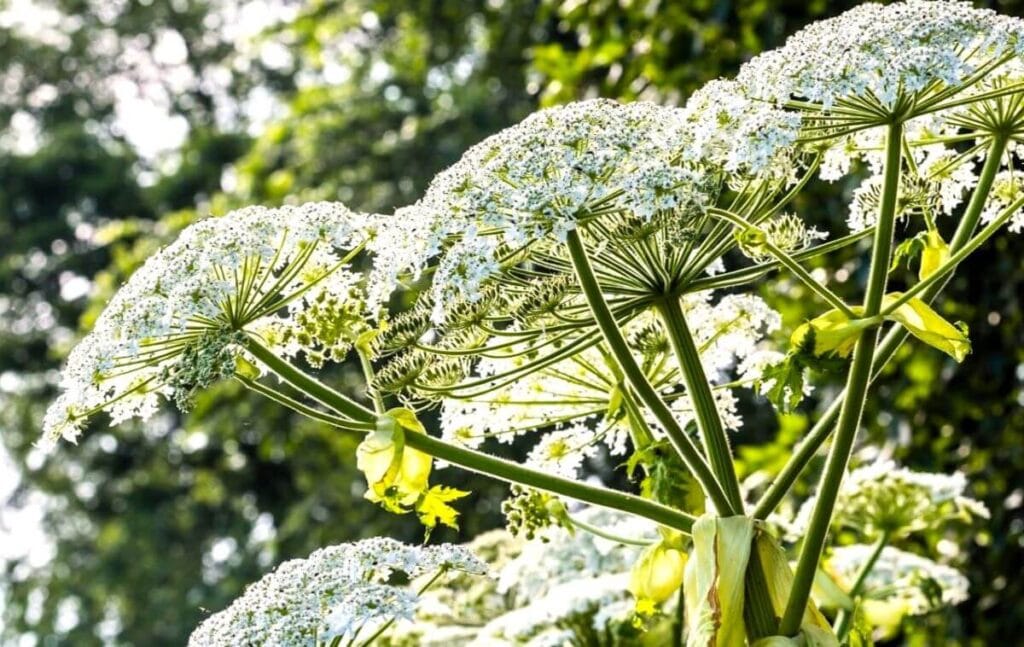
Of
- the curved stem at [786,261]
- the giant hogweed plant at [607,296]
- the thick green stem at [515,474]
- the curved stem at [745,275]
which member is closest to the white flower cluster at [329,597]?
the giant hogweed plant at [607,296]

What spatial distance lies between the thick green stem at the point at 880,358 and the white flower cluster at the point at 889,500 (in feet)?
4.15

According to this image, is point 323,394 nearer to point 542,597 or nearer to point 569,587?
point 569,587

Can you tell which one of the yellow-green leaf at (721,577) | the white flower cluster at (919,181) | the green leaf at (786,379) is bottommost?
the yellow-green leaf at (721,577)

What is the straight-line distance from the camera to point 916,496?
3199 mm

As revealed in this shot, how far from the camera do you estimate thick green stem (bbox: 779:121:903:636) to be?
1.62 metres

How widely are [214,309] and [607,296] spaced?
1.49 feet

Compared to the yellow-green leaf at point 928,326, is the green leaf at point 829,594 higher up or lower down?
lower down

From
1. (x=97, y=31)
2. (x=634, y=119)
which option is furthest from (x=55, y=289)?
(x=634, y=119)

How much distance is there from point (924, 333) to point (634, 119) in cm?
40

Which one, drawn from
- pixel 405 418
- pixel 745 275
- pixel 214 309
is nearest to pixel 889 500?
pixel 745 275

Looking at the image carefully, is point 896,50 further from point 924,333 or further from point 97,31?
point 97,31

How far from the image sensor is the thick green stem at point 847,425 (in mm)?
1620

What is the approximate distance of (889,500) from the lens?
3.12 m

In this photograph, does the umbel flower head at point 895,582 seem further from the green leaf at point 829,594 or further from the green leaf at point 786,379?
the green leaf at point 786,379
